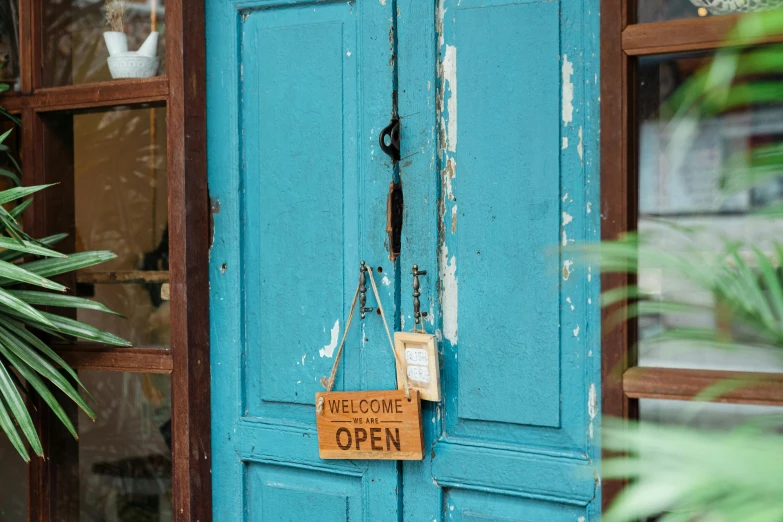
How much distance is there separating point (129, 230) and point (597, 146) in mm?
1338

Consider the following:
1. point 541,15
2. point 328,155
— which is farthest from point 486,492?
point 541,15

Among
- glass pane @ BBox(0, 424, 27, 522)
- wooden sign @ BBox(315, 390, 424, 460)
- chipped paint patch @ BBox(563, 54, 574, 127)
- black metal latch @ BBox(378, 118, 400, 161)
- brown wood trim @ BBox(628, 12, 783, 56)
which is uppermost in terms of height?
brown wood trim @ BBox(628, 12, 783, 56)

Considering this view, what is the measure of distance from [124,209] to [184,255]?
375 millimetres

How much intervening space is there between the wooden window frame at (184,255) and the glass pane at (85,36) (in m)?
0.08

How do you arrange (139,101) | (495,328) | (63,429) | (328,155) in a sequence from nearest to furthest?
(495,328) → (328,155) → (139,101) → (63,429)

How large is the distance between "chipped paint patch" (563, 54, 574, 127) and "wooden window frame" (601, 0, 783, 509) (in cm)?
10

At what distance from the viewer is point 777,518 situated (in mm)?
602

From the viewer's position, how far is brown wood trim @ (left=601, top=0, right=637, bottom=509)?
153cm

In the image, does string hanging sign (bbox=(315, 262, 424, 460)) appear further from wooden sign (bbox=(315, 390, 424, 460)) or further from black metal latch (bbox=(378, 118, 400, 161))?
black metal latch (bbox=(378, 118, 400, 161))

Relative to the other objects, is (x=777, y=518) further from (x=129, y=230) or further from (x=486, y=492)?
(x=129, y=230)

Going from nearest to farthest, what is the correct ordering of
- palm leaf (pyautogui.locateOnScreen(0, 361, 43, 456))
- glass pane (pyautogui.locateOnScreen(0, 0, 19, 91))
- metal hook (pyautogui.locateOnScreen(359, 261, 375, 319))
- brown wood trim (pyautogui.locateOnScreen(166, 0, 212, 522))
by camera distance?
palm leaf (pyautogui.locateOnScreen(0, 361, 43, 456))
metal hook (pyautogui.locateOnScreen(359, 261, 375, 319))
brown wood trim (pyautogui.locateOnScreen(166, 0, 212, 522))
glass pane (pyautogui.locateOnScreen(0, 0, 19, 91))

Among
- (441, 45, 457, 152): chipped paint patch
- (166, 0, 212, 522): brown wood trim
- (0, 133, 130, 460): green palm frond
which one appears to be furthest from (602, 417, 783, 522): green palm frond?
(166, 0, 212, 522): brown wood trim

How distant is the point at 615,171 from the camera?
1.54m

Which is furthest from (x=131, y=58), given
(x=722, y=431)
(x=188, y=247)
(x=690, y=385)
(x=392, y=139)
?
(x=722, y=431)
